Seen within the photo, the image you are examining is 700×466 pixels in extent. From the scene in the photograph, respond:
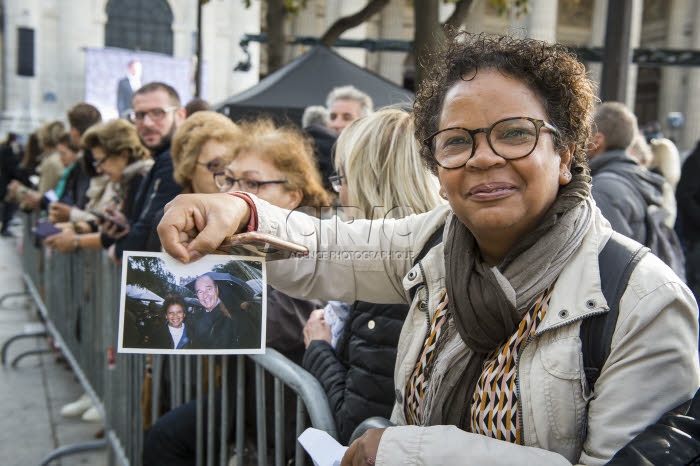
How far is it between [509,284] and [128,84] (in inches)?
578

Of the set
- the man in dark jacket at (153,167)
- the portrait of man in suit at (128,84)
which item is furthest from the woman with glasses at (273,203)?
the portrait of man in suit at (128,84)

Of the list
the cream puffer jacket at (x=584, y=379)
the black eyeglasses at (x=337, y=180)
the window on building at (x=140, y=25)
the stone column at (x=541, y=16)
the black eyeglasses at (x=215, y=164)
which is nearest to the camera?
the cream puffer jacket at (x=584, y=379)

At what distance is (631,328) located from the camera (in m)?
1.32

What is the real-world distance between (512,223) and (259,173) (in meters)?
1.48

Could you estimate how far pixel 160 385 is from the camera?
3041 mm

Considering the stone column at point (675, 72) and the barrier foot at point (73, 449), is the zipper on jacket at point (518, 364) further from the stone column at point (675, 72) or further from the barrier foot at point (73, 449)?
the stone column at point (675, 72)

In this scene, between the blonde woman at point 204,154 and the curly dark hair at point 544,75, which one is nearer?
the curly dark hair at point 544,75

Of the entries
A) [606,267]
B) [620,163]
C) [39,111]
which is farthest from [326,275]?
[39,111]

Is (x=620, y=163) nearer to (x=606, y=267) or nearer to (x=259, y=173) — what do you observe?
(x=259, y=173)

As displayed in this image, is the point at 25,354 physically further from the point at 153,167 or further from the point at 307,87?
the point at 307,87

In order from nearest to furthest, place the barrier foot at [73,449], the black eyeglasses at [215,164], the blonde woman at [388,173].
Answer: the blonde woman at [388,173]
the black eyeglasses at [215,164]
the barrier foot at [73,449]

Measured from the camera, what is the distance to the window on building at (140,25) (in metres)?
30.0

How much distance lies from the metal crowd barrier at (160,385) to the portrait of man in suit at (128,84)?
9.11 meters

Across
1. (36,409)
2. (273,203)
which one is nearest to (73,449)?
(36,409)
